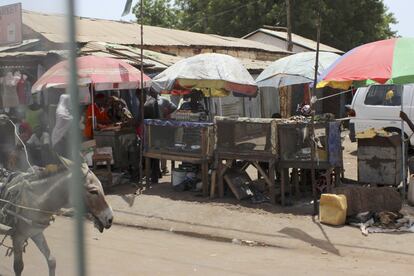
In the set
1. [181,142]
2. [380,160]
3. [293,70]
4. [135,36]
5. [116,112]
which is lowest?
[380,160]

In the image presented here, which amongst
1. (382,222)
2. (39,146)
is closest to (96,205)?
(39,146)

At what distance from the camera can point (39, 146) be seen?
171 inches

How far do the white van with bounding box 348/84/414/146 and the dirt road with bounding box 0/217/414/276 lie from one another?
720 centimetres

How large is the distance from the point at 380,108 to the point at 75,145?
12.1 m

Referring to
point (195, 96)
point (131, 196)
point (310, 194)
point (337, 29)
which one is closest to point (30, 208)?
point (131, 196)

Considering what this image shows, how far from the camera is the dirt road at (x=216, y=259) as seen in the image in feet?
18.6

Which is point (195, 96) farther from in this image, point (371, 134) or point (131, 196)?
point (371, 134)

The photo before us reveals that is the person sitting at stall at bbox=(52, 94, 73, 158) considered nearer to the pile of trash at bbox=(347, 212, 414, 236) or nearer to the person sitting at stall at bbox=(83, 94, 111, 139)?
the pile of trash at bbox=(347, 212, 414, 236)

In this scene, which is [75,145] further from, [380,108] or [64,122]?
[380,108]

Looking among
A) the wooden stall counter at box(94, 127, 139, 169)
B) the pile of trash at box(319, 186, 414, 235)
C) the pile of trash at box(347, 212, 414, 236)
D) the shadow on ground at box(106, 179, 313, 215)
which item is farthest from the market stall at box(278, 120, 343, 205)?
the wooden stall counter at box(94, 127, 139, 169)

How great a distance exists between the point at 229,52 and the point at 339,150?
11.6m

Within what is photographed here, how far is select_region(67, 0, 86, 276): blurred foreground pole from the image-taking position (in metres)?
1.97

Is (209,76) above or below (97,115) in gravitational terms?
above

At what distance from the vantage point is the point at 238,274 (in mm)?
5570
